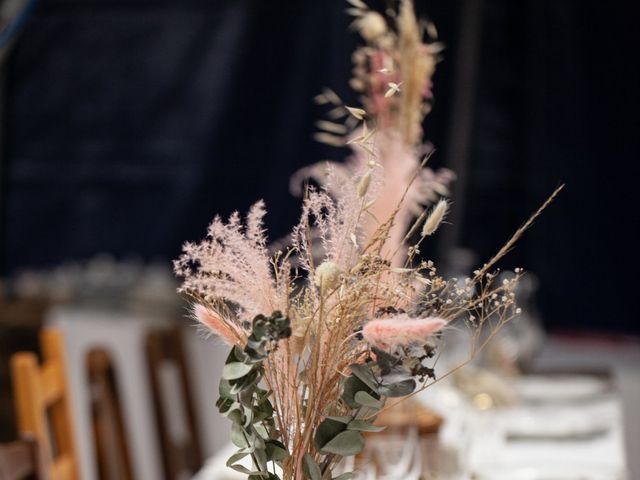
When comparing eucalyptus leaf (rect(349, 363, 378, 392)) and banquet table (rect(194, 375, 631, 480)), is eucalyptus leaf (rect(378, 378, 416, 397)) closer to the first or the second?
A: eucalyptus leaf (rect(349, 363, 378, 392))

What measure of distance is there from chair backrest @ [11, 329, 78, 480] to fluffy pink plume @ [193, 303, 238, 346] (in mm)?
1006

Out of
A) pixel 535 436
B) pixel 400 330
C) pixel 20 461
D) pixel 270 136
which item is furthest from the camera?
pixel 270 136

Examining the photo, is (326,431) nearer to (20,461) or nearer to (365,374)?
(365,374)

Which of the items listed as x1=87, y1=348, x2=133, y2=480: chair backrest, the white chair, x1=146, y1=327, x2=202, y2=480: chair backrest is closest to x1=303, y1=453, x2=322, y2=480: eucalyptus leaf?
x1=87, y1=348, x2=133, y2=480: chair backrest

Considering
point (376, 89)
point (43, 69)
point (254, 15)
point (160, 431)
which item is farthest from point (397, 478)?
point (43, 69)

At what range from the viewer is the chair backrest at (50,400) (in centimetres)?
200

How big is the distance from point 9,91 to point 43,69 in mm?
163

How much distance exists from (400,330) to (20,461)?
86cm

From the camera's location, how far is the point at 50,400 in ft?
7.05

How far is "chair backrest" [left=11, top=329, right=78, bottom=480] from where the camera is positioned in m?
2.00

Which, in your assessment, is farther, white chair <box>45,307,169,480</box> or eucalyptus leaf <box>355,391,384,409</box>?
white chair <box>45,307,169,480</box>

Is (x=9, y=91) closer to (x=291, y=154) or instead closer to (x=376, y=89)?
(x=291, y=154)

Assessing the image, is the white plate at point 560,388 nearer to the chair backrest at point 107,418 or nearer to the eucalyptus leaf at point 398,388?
the chair backrest at point 107,418

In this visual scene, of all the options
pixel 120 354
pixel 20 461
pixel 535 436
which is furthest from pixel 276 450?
pixel 120 354
